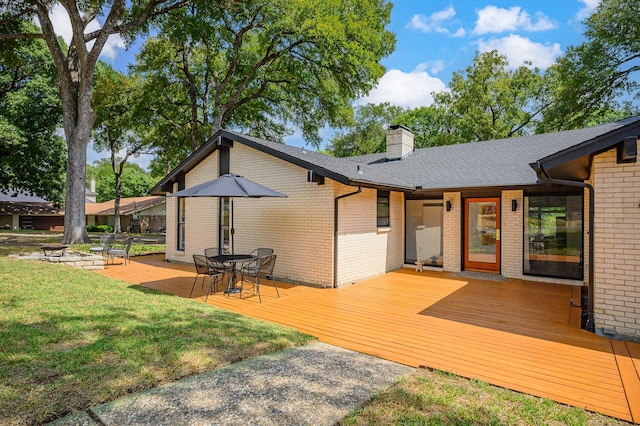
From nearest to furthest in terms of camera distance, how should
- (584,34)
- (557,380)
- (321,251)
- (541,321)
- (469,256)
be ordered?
(557,380) < (541,321) < (321,251) < (469,256) < (584,34)

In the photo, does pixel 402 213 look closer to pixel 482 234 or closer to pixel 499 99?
pixel 482 234

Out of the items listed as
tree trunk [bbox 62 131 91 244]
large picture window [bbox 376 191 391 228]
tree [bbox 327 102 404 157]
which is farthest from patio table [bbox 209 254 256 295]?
tree [bbox 327 102 404 157]

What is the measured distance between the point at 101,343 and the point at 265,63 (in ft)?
59.5

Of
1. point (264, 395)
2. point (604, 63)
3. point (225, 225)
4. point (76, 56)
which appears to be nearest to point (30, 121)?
point (76, 56)

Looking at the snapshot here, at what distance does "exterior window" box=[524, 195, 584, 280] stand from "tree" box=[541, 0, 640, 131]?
12.9m

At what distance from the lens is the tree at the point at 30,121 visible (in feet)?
70.3

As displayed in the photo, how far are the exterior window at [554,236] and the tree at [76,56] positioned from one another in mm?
17351

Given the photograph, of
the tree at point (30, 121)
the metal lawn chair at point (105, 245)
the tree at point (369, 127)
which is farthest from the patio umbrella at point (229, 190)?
the tree at point (369, 127)

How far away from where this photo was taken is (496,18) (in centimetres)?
1553

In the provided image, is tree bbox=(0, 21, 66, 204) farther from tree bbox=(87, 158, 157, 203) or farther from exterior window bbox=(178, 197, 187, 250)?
tree bbox=(87, 158, 157, 203)

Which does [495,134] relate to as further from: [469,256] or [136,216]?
[136,216]

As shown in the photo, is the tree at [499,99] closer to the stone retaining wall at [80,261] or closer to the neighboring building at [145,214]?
the stone retaining wall at [80,261]

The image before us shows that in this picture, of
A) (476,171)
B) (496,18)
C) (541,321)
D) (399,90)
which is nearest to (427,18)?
(496,18)

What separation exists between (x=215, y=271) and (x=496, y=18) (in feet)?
54.6
